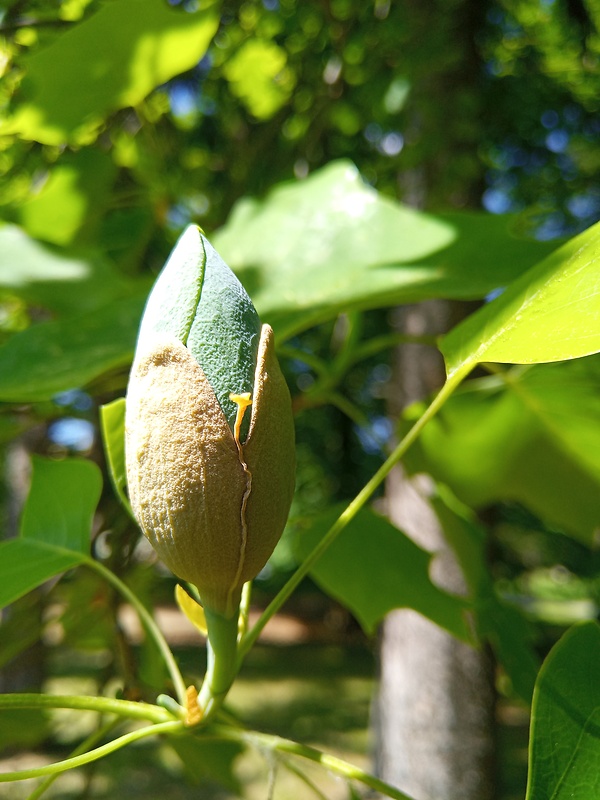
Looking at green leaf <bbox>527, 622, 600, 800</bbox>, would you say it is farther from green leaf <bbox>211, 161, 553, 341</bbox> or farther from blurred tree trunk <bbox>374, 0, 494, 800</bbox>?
blurred tree trunk <bbox>374, 0, 494, 800</bbox>

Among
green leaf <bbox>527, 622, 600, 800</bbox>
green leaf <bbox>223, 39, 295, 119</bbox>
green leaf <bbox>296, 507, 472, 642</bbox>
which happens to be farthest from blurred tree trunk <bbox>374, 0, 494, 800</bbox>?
green leaf <bbox>527, 622, 600, 800</bbox>

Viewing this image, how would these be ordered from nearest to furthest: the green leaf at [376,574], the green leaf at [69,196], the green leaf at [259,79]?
the green leaf at [376,574]
the green leaf at [69,196]
the green leaf at [259,79]

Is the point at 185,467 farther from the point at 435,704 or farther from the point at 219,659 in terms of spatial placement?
the point at 435,704

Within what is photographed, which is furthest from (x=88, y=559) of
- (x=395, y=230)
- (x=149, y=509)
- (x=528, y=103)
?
(x=528, y=103)

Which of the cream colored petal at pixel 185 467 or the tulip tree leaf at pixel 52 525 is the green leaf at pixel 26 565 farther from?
the cream colored petal at pixel 185 467

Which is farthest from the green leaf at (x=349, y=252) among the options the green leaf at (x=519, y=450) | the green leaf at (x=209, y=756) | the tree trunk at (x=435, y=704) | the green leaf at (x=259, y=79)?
the tree trunk at (x=435, y=704)

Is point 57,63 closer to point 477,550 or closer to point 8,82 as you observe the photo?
point 8,82
